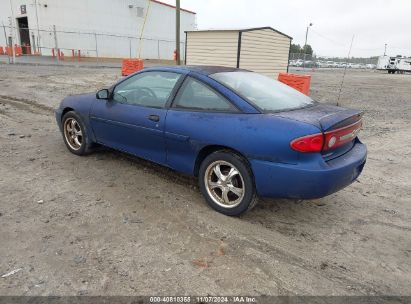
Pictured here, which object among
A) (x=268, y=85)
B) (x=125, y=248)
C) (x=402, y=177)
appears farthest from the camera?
(x=402, y=177)

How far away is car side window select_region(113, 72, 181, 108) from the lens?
4.07m

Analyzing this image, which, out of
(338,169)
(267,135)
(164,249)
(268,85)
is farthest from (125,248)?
(268,85)

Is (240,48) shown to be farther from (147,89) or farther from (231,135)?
(231,135)

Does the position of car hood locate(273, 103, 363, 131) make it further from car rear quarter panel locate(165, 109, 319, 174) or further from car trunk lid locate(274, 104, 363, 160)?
car rear quarter panel locate(165, 109, 319, 174)

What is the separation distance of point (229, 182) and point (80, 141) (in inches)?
110

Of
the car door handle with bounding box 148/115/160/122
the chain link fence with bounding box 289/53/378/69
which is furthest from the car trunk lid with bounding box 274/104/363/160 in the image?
the chain link fence with bounding box 289/53/378/69

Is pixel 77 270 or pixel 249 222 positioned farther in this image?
pixel 249 222

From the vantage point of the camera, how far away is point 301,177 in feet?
10.0

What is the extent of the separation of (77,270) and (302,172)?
2.03 metres

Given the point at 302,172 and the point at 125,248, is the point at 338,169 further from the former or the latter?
the point at 125,248

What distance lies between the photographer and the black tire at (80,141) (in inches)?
199

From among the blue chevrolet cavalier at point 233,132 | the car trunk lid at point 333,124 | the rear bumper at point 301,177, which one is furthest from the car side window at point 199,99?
the rear bumper at point 301,177

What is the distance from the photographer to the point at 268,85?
4113mm

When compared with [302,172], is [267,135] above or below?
above
